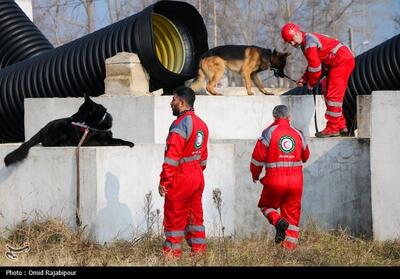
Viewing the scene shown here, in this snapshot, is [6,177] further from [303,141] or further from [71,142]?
[303,141]

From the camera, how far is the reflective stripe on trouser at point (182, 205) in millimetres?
8094

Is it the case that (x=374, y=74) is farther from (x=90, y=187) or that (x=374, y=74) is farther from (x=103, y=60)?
(x=90, y=187)

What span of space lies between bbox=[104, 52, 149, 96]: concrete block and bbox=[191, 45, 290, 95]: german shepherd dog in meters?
1.23

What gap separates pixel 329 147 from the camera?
1101cm

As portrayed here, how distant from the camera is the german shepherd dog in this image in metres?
13.1

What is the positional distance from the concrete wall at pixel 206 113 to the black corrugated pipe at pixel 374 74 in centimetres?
113

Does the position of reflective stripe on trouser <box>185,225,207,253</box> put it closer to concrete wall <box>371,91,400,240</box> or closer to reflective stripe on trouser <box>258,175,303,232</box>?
reflective stripe on trouser <box>258,175,303,232</box>

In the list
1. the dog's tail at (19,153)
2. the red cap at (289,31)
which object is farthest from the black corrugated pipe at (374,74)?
the dog's tail at (19,153)

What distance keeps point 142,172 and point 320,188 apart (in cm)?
268

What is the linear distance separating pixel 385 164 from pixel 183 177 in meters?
3.05

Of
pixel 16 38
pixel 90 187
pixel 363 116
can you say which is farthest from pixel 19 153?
pixel 16 38

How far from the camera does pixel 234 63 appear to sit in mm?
13125

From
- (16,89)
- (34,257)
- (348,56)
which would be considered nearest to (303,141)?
(348,56)

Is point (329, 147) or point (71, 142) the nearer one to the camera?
point (71, 142)
